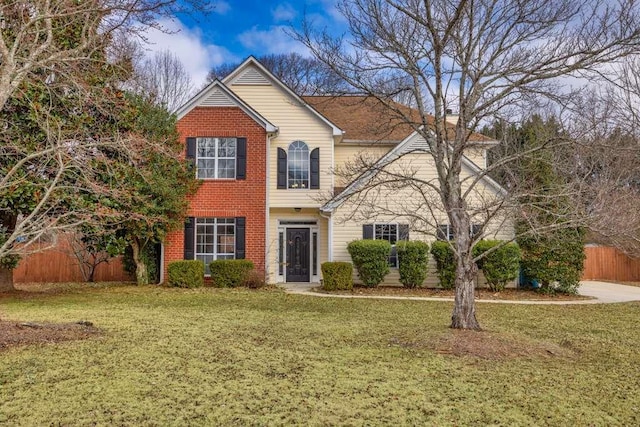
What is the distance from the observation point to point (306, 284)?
17.4 metres

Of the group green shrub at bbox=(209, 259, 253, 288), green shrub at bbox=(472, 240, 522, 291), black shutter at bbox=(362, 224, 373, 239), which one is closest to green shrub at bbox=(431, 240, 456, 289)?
green shrub at bbox=(472, 240, 522, 291)

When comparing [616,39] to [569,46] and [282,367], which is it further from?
[282,367]

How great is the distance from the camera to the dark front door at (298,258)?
17859 millimetres

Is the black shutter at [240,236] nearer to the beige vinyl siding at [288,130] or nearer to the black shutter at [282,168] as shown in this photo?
the beige vinyl siding at [288,130]

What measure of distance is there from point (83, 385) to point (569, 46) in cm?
779

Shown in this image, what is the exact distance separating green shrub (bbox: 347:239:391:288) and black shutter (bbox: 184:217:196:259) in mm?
5445

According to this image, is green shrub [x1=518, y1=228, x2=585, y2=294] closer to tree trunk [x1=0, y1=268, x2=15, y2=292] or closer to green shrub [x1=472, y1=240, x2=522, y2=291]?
green shrub [x1=472, y1=240, x2=522, y2=291]

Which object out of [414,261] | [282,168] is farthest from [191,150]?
[414,261]

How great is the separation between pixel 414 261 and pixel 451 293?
156 centimetres

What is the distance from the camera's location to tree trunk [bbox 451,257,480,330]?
757 centimetres

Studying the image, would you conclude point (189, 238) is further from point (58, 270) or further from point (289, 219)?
point (58, 270)

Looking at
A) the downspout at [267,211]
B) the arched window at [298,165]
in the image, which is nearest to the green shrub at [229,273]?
the downspout at [267,211]

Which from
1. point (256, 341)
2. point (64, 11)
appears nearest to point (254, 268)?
point (256, 341)

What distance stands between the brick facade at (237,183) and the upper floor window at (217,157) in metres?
0.23
